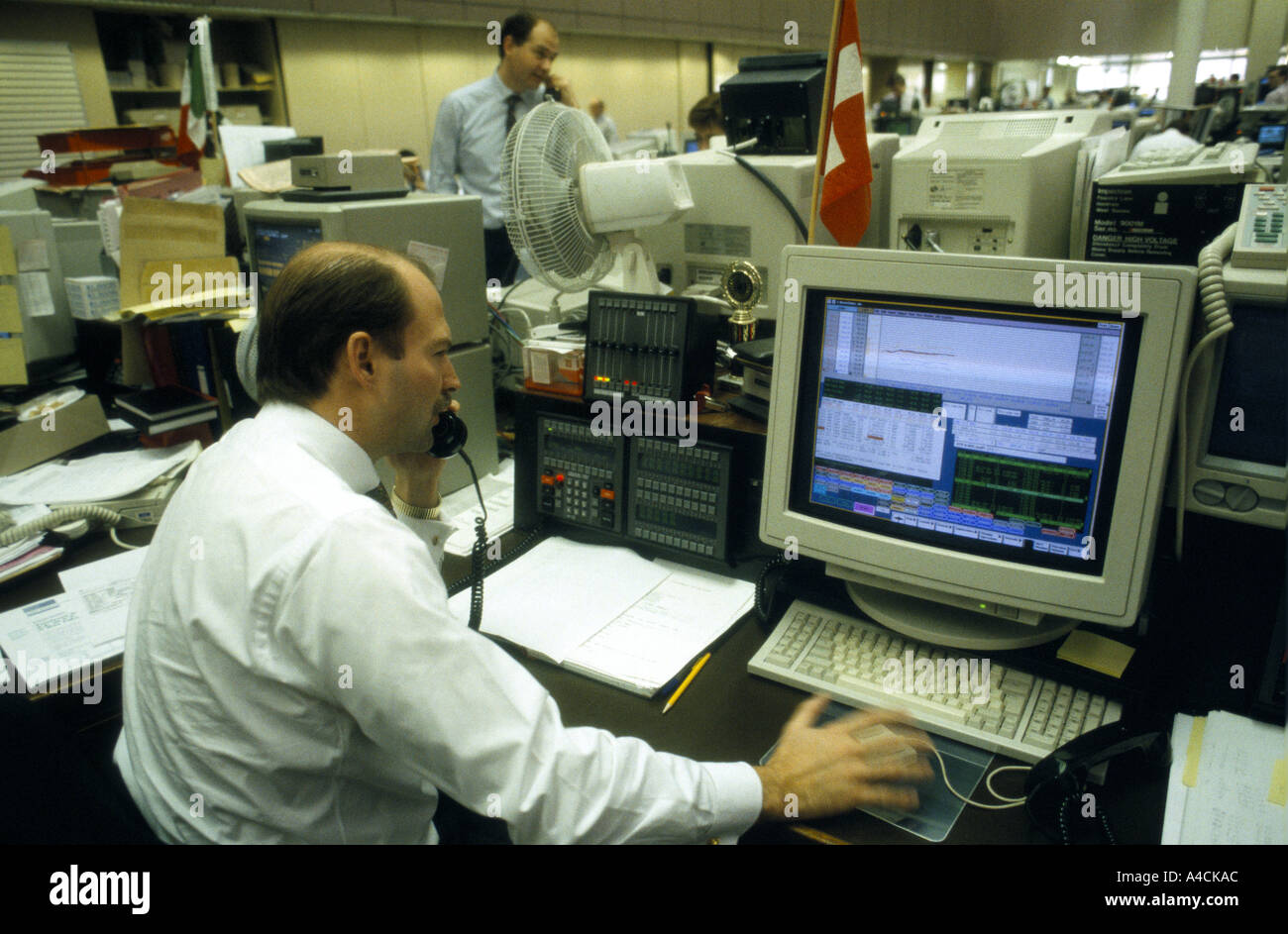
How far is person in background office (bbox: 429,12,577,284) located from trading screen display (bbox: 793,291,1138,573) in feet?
7.98

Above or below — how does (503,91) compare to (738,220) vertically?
above

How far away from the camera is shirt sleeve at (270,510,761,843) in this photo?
29.9 inches

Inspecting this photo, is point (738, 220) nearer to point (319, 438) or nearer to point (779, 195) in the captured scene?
point (779, 195)

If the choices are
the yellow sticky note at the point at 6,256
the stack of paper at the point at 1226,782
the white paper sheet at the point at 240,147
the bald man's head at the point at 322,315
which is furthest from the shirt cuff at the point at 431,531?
the white paper sheet at the point at 240,147

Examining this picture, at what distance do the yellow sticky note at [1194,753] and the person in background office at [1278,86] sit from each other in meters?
5.77

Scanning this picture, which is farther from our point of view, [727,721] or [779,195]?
[779,195]

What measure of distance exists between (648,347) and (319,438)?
21.8 inches

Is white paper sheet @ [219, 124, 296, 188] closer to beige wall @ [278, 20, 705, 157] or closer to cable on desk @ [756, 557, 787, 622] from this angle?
cable on desk @ [756, 557, 787, 622]

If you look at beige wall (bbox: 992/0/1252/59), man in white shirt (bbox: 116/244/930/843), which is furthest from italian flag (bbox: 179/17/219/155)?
beige wall (bbox: 992/0/1252/59)

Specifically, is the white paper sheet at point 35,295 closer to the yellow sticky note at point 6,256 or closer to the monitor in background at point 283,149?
the yellow sticky note at point 6,256

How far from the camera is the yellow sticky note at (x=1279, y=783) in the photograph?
0.78 m

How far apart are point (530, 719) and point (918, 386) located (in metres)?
0.60

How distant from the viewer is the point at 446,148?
346 centimetres

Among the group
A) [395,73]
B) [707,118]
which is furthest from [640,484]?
[395,73]
